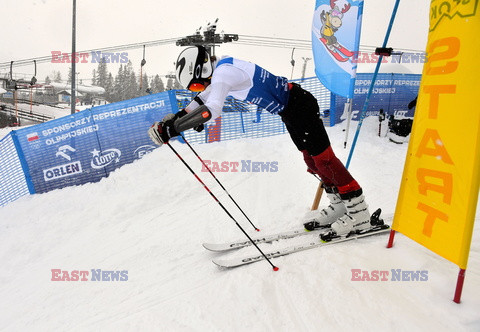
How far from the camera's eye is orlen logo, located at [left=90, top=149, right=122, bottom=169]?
300 inches

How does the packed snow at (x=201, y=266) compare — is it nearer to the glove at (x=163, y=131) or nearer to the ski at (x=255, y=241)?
the ski at (x=255, y=241)

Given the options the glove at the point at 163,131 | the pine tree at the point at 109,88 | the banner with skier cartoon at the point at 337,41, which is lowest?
the pine tree at the point at 109,88

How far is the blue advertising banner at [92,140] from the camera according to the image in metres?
7.57

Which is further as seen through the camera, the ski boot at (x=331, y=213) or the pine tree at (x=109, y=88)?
the pine tree at (x=109, y=88)

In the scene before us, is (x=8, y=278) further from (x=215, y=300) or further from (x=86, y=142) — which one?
(x=86, y=142)

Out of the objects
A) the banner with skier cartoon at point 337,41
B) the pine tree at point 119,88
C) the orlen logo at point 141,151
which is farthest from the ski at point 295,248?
the pine tree at point 119,88

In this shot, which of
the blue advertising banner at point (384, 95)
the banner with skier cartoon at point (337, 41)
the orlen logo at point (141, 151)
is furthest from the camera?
the blue advertising banner at point (384, 95)

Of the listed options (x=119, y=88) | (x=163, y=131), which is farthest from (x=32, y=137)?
(x=119, y=88)

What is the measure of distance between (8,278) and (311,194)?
482 centimetres

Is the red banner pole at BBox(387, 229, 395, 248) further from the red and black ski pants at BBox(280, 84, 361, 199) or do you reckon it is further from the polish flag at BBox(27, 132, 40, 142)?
the polish flag at BBox(27, 132, 40, 142)

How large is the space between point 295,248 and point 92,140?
663 centimetres
